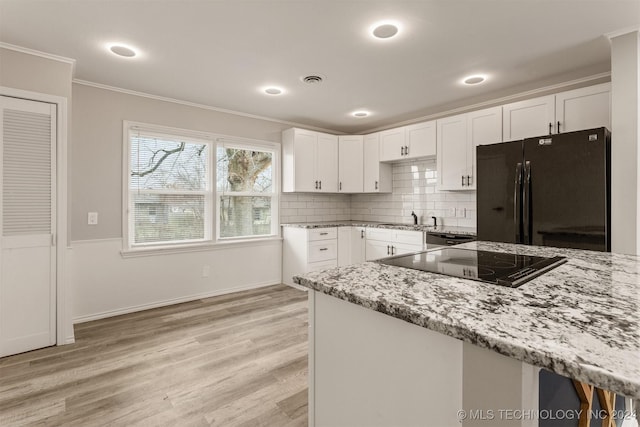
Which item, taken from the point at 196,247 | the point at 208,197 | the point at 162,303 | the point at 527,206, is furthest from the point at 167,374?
the point at 527,206

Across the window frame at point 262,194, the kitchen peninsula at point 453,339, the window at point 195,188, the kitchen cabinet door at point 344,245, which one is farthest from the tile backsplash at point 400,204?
the kitchen peninsula at point 453,339

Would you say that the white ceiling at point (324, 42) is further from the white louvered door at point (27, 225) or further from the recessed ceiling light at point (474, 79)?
the white louvered door at point (27, 225)

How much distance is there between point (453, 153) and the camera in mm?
3775

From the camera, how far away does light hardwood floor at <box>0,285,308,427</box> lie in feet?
5.87

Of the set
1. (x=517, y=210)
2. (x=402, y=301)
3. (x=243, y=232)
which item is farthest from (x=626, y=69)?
(x=243, y=232)

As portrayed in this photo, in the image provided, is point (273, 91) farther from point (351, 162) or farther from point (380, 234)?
point (380, 234)

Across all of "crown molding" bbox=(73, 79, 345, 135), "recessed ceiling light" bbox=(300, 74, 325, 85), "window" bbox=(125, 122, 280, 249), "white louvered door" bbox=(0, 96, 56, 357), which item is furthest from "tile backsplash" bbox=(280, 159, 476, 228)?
"white louvered door" bbox=(0, 96, 56, 357)

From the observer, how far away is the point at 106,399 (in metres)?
1.92

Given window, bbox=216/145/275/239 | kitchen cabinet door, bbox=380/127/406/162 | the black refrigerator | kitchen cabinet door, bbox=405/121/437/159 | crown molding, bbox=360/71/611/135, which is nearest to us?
the black refrigerator

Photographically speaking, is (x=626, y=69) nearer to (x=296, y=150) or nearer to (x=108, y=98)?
(x=296, y=150)

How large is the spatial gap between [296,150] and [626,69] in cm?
329

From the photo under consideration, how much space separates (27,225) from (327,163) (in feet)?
11.0

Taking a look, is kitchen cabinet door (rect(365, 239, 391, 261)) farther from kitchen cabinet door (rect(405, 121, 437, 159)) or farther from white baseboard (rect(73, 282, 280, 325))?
white baseboard (rect(73, 282, 280, 325))

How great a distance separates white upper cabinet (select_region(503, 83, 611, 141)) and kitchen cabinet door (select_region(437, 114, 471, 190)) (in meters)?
0.46
